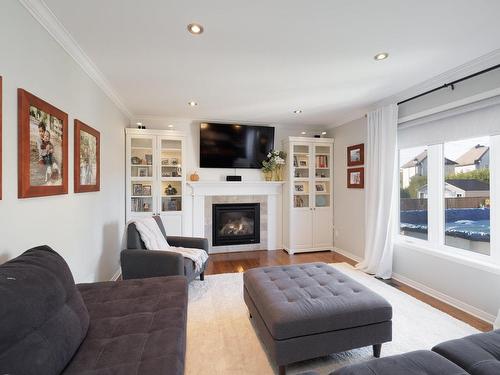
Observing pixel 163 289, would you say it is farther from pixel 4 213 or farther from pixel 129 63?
pixel 129 63

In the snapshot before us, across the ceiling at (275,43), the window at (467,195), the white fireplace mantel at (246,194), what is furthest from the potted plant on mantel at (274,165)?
the window at (467,195)

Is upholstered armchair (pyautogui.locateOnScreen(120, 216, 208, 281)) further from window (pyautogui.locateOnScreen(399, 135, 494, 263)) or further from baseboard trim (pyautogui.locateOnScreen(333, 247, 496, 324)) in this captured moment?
window (pyautogui.locateOnScreen(399, 135, 494, 263))

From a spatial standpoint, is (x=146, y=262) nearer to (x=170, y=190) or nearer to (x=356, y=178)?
(x=170, y=190)

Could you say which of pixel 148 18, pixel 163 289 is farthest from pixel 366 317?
pixel 148 18

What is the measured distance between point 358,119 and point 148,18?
137 inches

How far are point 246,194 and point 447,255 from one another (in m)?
3.06

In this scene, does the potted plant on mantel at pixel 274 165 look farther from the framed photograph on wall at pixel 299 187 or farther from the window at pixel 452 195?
the window at pixel 452 195

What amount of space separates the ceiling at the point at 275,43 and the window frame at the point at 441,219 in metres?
0.97

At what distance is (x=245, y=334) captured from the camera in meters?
2.11

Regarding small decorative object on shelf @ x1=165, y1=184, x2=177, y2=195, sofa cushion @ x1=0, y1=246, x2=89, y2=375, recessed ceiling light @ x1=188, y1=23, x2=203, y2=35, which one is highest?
recessed ceiling light @ x1=188, y1=23, x2=203, y2=35

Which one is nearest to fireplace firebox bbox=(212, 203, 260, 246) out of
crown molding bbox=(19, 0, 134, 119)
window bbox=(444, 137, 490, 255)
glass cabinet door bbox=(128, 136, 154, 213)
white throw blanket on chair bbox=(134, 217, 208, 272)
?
glass cabinet door bbox=(128, 136, 154, 213)

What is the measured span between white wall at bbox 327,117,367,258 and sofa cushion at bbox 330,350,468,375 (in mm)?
3038

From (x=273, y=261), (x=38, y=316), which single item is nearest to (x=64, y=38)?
(x=38, y=316)

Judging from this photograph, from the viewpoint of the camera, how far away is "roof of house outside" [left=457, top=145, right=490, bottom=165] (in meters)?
2.53
